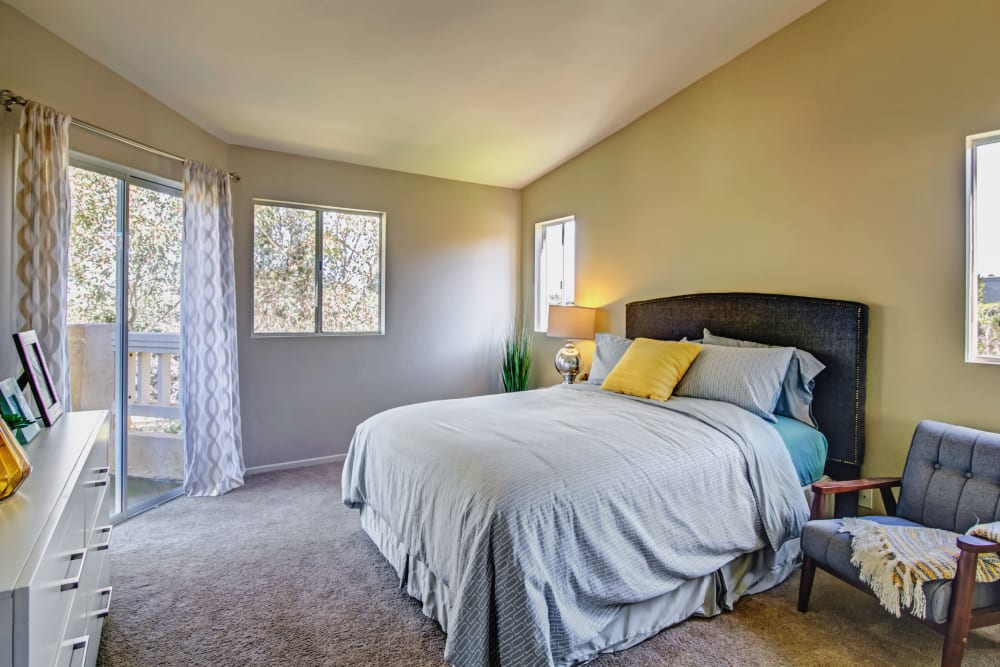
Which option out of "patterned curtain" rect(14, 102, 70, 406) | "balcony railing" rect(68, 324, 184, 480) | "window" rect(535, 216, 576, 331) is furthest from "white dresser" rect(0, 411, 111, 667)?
"window" rect(535, 216, 576, 331)

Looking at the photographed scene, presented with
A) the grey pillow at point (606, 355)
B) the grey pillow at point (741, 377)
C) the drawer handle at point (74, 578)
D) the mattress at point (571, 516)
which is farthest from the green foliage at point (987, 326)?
the drawer handle at point (74, 578)

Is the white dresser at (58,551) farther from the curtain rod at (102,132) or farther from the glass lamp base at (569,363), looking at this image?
the glass lamp base at (569,363)

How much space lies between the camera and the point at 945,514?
6.61 ft

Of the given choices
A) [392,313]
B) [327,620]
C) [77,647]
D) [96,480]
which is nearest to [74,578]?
[77,647]

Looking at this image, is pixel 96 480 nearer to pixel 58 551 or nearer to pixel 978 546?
pixel 58 551

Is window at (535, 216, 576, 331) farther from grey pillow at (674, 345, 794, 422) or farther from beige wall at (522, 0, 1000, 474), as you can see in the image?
grey pillow at (674, 345, 794, 422)

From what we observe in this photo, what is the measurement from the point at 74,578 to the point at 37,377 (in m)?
1.09

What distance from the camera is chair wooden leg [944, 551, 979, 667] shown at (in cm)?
159

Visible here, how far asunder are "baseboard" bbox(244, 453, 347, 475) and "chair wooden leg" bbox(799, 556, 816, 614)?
3409mm

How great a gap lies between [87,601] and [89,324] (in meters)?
1.87

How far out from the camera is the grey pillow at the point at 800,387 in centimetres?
269

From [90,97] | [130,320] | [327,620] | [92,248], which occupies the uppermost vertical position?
[90,97]

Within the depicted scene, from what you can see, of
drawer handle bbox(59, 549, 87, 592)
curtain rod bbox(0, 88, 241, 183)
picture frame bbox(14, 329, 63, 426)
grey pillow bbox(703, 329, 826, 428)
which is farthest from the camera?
grey pillow bbox(703, 329, 826, 428)

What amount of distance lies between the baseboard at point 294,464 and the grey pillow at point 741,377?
2890 millimetres
